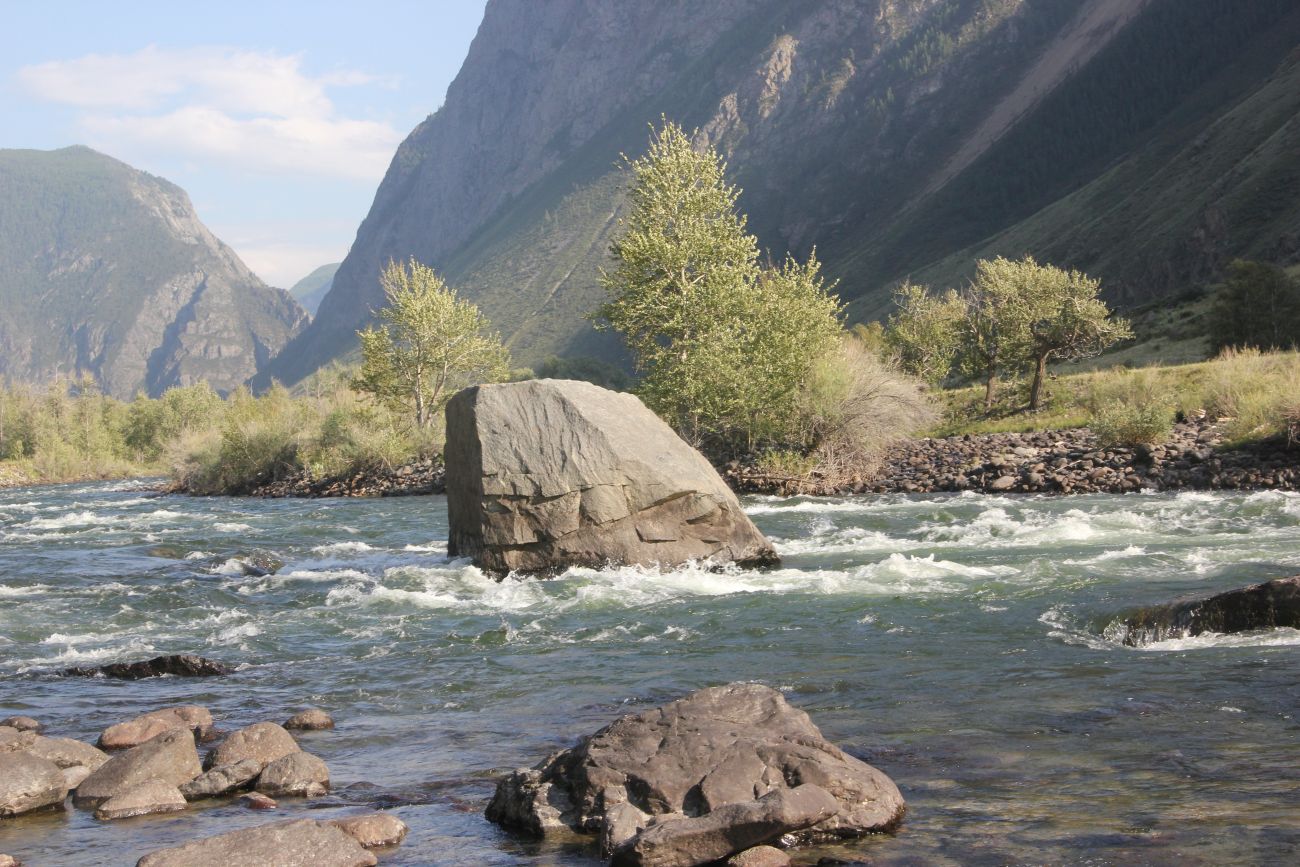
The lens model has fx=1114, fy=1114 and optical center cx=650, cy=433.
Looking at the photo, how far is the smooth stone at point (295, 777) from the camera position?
8.49 metres

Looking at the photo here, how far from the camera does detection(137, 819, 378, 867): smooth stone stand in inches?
260

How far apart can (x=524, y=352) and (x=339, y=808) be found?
17924cm

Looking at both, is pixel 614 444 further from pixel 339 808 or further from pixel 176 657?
pixel 339 808

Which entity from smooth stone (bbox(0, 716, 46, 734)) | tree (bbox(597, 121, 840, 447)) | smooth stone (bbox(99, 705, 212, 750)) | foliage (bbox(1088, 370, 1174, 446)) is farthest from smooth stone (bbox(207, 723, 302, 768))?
foliage (bbox(1088, 370, 1174, 446))

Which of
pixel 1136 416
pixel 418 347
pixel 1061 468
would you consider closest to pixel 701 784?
pixel 1061 468

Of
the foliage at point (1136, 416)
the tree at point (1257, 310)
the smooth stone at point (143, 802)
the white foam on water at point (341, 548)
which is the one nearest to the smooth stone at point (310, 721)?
the smooth stone at point (143, 802)

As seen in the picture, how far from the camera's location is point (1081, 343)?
4728cm

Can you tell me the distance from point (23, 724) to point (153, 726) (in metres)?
1.42

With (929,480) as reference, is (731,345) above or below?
above

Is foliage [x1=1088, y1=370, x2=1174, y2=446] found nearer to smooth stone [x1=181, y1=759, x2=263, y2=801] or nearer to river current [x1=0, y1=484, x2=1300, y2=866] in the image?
river current [x1=0, y1=484, x2=1300, y2=866]

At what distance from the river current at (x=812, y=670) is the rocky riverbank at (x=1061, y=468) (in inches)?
166

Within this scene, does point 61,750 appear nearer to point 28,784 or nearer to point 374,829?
point 28,784

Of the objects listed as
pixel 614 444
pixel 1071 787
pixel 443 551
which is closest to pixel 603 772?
pixel 1071 787

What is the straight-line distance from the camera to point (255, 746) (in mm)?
9172
